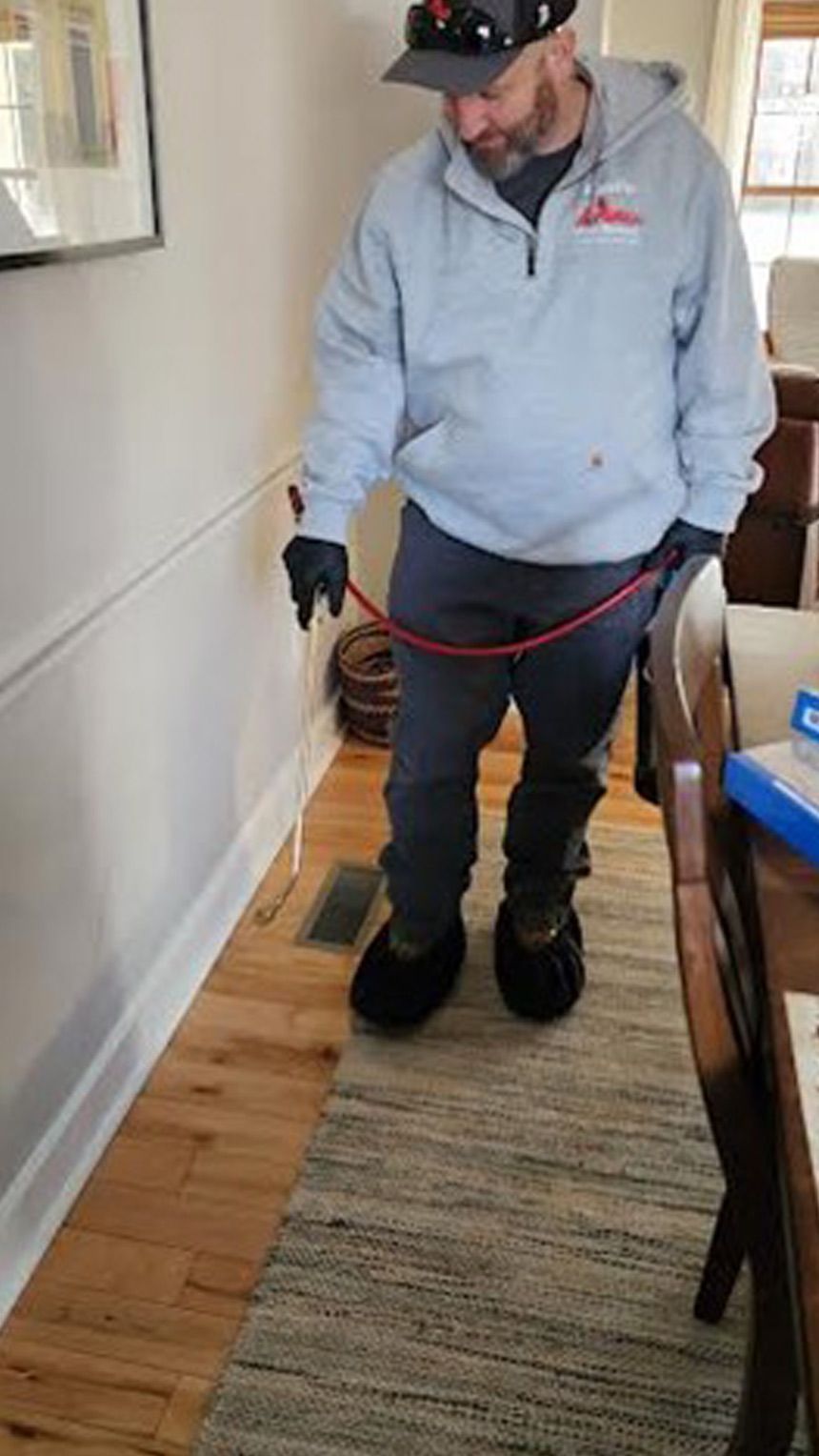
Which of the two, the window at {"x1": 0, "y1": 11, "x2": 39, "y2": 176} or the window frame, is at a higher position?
the window frame

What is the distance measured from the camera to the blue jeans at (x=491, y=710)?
1.74 meters

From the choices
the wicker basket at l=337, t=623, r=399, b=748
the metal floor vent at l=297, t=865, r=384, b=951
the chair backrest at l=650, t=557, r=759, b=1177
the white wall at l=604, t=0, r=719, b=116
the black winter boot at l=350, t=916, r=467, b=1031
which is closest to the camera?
the chair backrest at l=650, t=557, r=759, b=1177

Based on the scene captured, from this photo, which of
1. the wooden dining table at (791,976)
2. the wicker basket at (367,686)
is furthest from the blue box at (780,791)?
the wicker basket at (367,686)

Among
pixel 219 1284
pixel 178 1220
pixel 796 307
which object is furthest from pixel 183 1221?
pixel 796 307

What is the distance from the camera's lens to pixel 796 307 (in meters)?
5.41

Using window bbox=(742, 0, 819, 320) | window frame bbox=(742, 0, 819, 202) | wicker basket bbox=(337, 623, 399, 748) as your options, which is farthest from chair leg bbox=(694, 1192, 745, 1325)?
window frame bbox=(742, 0, 819, 202)

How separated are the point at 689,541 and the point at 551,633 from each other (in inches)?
8.8

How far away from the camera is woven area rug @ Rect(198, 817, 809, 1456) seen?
53.7 inches

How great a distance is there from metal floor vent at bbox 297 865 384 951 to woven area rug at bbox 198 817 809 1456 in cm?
24

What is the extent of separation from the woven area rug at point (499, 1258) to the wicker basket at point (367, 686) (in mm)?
845

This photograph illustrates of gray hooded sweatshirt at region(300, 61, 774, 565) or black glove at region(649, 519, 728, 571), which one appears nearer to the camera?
gray hooded sweatshirt at region(300, 61, 774, 565)

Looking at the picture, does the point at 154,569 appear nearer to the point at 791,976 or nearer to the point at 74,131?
the point at 74,131

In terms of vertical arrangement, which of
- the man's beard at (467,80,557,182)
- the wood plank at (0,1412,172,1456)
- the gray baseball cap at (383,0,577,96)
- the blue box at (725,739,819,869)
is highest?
the gray baseball cap at (383,0,577,96)

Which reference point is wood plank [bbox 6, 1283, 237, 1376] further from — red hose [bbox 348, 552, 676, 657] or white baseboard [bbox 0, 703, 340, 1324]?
red hose [bbox 348, 552, 676, 657]
